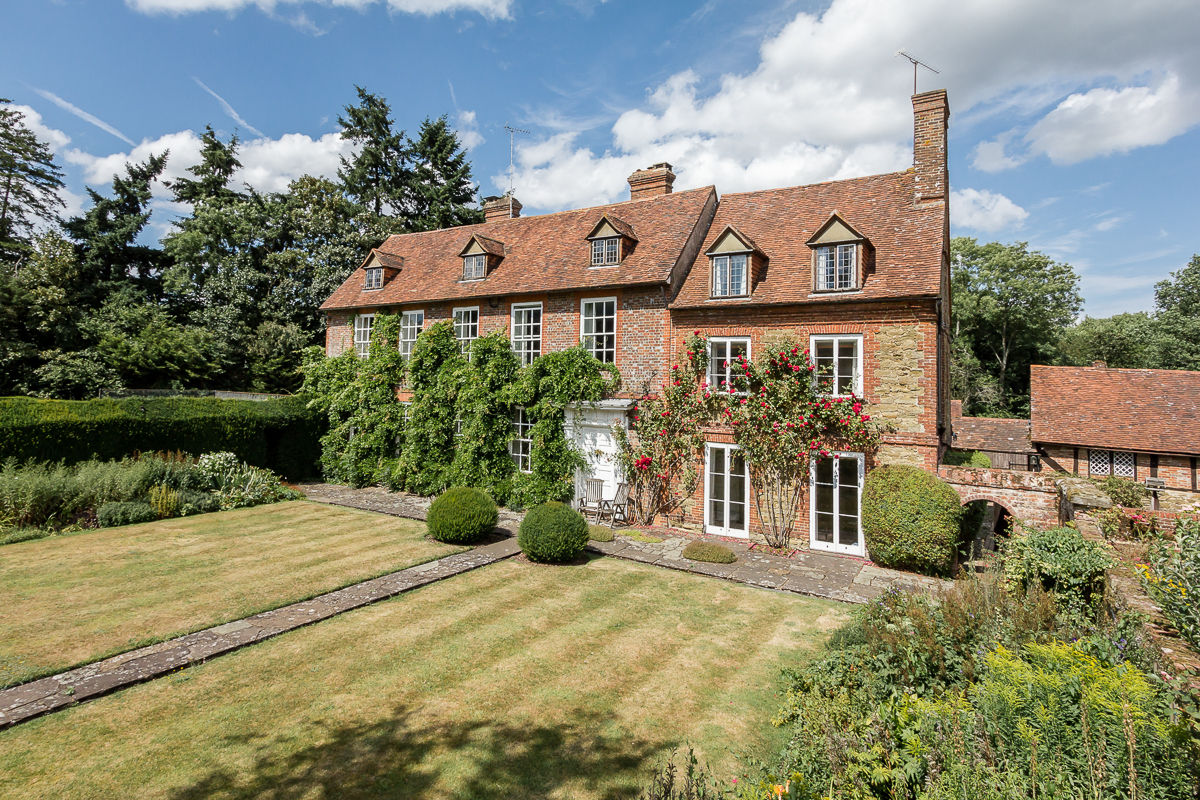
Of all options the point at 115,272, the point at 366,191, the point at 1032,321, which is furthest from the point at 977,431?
the point at 115,272

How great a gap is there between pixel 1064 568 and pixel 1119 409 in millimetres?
23393

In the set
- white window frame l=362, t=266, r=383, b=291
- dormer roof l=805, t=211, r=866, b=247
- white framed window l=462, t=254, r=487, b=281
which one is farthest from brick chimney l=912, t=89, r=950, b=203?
white window frame l=362, t=266, r=383, b=291

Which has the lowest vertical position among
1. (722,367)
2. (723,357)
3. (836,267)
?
(722,367)

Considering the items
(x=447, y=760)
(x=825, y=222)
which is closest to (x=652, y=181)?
(x=825, y=222)

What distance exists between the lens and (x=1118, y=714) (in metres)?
3.68

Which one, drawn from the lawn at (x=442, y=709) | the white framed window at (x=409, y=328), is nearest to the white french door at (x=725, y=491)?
the lawn at (x=442, y=709)

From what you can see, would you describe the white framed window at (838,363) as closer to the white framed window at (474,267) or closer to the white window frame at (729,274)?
the white window frame at (729,274)

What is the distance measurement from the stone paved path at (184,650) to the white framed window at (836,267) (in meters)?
10.9

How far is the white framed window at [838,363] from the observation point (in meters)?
13.1

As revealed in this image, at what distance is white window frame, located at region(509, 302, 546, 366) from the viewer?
1786 centimetres

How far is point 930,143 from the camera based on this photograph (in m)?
14.2

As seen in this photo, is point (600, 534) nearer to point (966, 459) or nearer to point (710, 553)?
point (710, 553)

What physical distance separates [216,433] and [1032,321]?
60.4 m

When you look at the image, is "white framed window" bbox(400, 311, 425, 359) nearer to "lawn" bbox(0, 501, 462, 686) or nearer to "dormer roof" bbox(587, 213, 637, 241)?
"lawn" bbox(0, 501, 462, 686)
